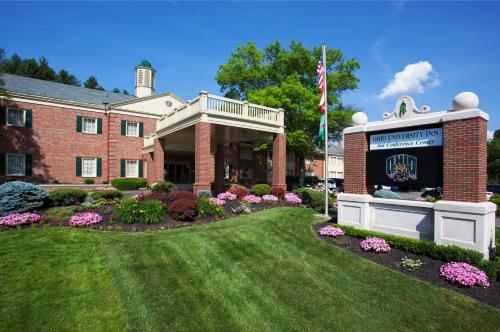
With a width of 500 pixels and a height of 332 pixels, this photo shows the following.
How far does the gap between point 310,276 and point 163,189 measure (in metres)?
12.5

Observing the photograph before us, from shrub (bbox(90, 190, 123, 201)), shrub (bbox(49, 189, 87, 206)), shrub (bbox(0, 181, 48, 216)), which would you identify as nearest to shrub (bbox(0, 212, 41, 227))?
shrub (bbox(0, 181, 48, 216))

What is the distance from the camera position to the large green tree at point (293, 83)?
84.4 ft

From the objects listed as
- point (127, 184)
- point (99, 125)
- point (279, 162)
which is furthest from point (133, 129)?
point (279, 162)

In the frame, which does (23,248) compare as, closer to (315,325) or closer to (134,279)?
(134,279)

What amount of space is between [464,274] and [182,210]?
8.59 m

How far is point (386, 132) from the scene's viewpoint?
9.45m

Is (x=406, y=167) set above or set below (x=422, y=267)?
above

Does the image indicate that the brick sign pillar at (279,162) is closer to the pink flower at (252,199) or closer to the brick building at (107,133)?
the brick building at (107,133)

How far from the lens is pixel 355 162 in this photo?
1011 centimetres

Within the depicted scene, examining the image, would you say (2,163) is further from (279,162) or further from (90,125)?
(279,162)

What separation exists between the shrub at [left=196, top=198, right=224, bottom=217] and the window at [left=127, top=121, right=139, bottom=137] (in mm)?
A: 19121

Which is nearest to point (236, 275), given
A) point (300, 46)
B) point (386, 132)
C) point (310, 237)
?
point (310, 237)

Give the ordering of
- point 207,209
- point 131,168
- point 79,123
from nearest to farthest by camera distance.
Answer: point 207,209 < point 79,123 < point 131,168

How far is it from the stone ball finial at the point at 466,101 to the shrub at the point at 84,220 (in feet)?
39.3
